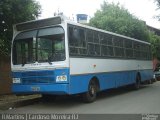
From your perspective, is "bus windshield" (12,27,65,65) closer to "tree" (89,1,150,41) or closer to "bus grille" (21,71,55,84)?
"bus grille" (21,71,55,84)

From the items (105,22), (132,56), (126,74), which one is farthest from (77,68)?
(105,22)

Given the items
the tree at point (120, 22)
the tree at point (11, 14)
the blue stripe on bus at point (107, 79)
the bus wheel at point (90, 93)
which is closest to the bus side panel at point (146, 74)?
Result: the blue stripe on bus at point (107, 79)

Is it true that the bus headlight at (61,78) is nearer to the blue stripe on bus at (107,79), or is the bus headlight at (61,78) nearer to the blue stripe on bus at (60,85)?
the blue stripe on bus at (60,85)

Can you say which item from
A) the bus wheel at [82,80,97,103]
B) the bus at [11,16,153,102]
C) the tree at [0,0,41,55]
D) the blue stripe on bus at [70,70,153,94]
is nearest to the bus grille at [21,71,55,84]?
the bus at [11,16,153,102]

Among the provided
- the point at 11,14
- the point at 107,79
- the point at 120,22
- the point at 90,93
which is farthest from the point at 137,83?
the point at 11,14

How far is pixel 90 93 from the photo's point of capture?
42.4 feet

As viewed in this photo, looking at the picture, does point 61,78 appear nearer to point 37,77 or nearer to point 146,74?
point 37,77

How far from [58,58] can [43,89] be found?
1.23m

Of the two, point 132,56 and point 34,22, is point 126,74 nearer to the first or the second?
point 132,56

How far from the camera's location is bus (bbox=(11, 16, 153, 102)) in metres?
11.3

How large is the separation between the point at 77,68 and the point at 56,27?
66.6 inches

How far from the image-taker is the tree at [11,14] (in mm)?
12303

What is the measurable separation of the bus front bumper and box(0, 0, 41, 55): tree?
282 centimetres

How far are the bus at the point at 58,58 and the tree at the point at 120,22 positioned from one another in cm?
1304
